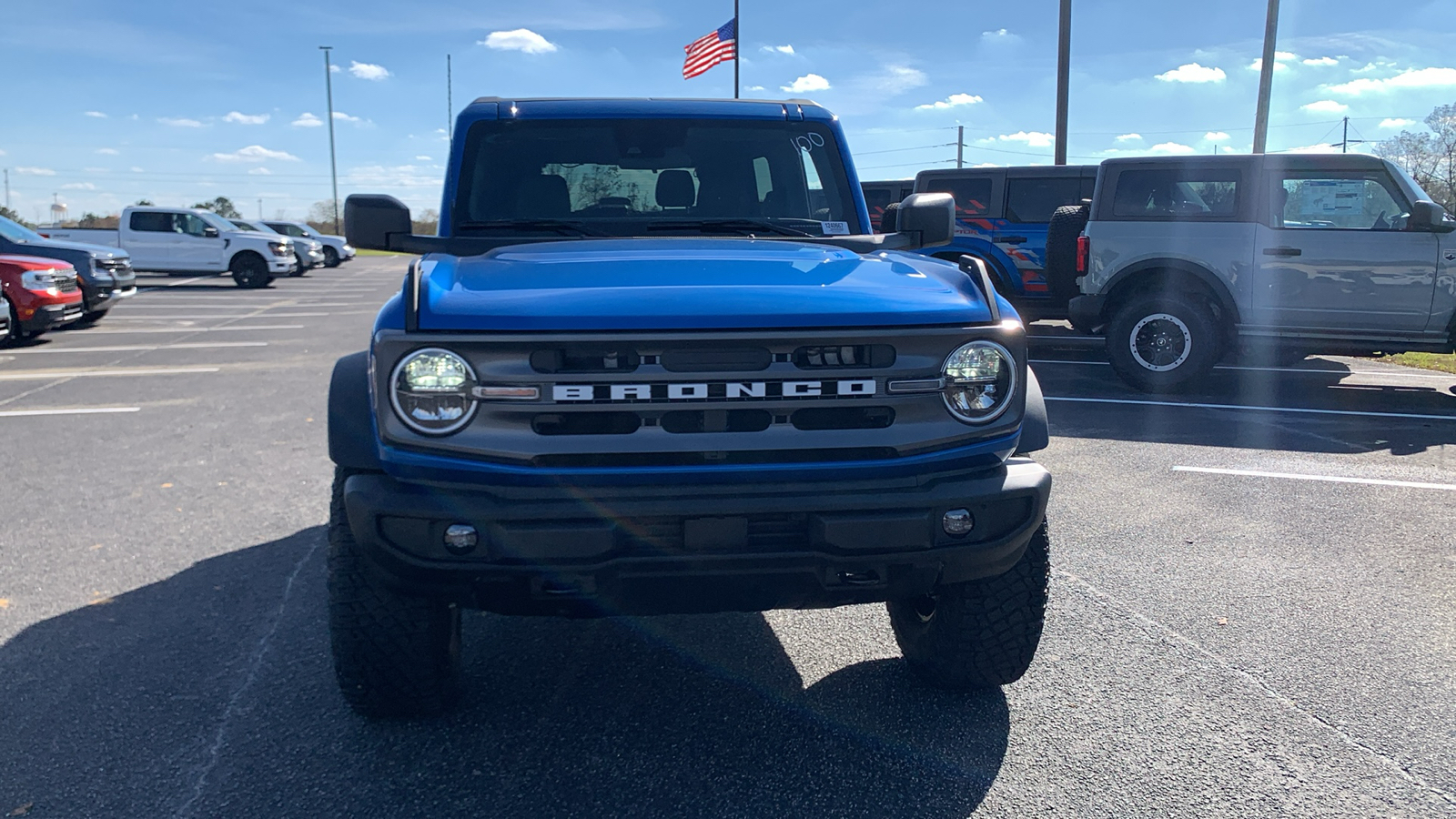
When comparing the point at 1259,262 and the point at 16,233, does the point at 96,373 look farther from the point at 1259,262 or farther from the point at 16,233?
the point at 1259,262

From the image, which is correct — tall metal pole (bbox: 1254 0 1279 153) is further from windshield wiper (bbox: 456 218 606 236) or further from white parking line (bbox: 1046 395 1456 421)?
windshield wiper (bbox: 456 218 606 236)

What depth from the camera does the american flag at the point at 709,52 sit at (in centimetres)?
2544

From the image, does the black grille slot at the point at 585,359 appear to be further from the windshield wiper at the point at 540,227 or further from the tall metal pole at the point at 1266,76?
the tall metal pole at the point at 1266,76

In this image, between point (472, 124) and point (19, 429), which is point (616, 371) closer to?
point (472, 124)

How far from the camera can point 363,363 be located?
2893 mm

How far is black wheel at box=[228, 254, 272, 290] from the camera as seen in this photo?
25.9 meters

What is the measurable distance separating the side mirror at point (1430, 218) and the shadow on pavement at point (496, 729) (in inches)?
299

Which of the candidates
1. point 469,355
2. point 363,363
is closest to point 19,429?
point 363,363

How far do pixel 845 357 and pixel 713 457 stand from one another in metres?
0.41

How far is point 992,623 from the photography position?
3.07m

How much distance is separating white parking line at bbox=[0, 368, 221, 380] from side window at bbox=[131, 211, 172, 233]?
1709 centimetres

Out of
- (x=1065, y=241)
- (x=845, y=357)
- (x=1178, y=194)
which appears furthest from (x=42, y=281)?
(x=845, y=357)

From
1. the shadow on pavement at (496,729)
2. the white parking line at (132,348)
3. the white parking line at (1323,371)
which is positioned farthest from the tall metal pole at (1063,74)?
Result: the shadow on pavement at (496,729)

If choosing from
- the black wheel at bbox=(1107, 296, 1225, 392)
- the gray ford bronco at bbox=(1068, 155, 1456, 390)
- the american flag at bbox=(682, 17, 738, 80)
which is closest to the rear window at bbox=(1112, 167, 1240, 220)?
A: the gray ford bronco at bbox=(1068, 155, 1456, 390)
